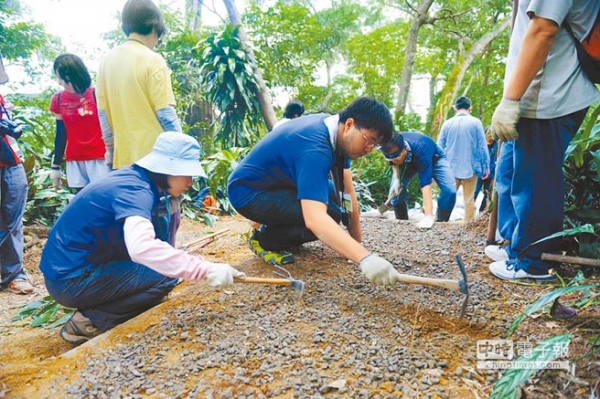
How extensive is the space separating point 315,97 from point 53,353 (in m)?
9.41

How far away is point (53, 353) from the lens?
6.25 ft

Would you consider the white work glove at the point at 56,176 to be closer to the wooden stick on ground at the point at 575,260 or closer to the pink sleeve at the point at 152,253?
the pink sleeve at the point at 152,253

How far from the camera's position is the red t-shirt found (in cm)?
285

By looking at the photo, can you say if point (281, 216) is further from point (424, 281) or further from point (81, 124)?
point (81, 124)

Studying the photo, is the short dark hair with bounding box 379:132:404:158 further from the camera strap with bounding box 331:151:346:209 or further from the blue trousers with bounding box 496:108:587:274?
the blue trousers with bounding box 496:108:587:274

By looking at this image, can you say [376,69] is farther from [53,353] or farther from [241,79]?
[53,353]

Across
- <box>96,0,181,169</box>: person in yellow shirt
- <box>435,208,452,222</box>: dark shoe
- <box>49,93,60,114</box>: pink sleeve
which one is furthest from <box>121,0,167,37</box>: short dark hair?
<box>435,208,452,222</box>: dark shoe

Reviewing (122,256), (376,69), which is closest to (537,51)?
(122,256)

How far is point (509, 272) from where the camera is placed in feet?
6.55

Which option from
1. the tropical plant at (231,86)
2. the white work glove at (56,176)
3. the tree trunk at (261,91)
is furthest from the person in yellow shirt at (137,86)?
the tree trunk at (261,91)

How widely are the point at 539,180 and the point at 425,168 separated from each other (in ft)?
7.03

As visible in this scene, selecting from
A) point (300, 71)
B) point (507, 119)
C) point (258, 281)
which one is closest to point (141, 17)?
point (258, 281)

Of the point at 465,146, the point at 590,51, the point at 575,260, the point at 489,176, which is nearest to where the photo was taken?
the point at 575,260

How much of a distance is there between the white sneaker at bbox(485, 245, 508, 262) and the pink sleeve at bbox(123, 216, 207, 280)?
1691 millimetres
